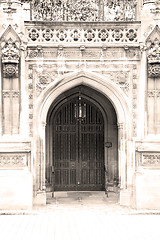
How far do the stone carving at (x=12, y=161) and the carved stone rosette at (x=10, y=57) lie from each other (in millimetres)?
2200

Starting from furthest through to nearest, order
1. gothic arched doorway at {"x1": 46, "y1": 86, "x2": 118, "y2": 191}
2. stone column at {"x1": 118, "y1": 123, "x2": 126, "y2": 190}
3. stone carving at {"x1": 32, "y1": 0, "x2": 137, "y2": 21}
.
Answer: gothic arched doorway at {"x1": 46, "y1": 86, "x2": 118, "y2": 191} < stone carving at {"x1": 32, "y1": 0, "x2": 137, "y2": 21} < stone column at {"x1": 118, "y1": 123, "x2": 126, "y2": 190}

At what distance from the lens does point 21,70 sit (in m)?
12.1

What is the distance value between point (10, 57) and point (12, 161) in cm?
277

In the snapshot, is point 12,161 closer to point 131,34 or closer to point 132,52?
point 132,52

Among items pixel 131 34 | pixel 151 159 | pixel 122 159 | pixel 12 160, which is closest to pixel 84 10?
pixel 131 34

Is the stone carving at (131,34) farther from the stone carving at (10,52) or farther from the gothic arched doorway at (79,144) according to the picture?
the stone carving at (10,52)

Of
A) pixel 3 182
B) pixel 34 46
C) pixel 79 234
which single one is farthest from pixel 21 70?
pixel 79 234

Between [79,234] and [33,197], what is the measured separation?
309 centimetres

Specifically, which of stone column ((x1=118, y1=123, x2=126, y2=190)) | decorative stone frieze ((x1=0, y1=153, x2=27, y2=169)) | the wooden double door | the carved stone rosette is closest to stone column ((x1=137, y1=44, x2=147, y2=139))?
stone column ((x1=118, y1=123, x2=126, y2=190))

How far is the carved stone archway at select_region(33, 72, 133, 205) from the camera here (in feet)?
40.2

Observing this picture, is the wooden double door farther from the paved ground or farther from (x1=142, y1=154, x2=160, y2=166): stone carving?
(x1=142, y1=154, x2=160, y2=166): stone carving

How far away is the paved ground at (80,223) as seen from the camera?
931 cm

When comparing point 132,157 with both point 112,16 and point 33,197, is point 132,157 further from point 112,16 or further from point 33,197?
point 112,16

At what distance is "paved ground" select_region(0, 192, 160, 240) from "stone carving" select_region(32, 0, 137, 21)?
5.44 m
